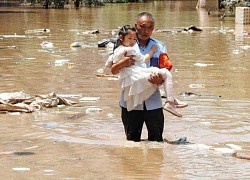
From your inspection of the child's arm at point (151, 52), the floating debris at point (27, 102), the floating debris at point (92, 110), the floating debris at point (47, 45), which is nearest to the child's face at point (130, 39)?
the child's arm at point (151, 52)

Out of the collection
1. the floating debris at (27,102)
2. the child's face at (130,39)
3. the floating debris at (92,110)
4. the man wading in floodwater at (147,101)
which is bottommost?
the floating debris at (92,110)

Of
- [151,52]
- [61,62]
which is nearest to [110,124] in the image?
[151,52]

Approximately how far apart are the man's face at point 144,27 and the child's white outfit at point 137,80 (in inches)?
4.6

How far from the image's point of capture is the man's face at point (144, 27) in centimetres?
601

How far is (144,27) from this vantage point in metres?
6.02

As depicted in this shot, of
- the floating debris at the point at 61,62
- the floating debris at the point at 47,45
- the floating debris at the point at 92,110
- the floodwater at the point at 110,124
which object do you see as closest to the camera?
the floodwater at the point at 110,124

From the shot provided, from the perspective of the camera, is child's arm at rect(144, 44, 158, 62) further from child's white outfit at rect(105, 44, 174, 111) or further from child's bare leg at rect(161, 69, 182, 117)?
child's bare leg at rect(161, 69, 182, 117)

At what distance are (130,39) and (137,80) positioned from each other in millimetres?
370

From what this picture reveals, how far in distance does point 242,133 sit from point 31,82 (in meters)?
4.63

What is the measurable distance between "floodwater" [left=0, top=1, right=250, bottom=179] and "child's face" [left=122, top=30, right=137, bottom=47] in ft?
3.15

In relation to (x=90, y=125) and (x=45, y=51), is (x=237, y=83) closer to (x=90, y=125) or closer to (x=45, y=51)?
(x=90, y=125)

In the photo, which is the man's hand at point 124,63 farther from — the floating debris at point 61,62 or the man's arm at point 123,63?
the floating debris at point 61,62

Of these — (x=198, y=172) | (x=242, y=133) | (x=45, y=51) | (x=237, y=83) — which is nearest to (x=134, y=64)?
(x=198, y=172)

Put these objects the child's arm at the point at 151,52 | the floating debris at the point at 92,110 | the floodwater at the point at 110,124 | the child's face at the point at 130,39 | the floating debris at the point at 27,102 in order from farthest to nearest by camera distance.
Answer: the floating debris at the point at 92,110
the floating debris at the point at 27,102
the child's arm at the point at 151,52
the child's face at the point at 130,39
the floodwater at the point at 110,124
